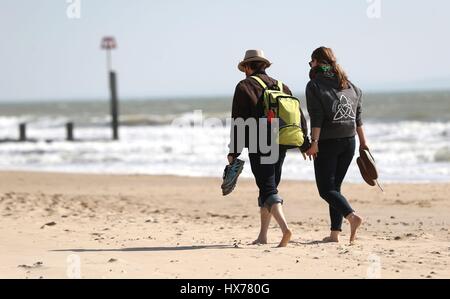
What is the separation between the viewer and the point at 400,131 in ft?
96.0

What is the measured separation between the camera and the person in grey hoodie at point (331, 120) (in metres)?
6.43

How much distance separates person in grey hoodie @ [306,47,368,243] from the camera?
21.1ft

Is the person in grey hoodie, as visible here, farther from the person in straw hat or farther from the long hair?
the person in straw hat

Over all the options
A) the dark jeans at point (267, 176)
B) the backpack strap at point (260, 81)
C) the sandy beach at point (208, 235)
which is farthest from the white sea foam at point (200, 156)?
the backpack strap at point (260, 81)

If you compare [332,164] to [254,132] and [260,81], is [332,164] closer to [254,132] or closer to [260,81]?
[254,132]

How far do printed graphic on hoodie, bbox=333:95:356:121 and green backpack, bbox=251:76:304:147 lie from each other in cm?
A: 30

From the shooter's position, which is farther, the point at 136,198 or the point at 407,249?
the point at 136,198

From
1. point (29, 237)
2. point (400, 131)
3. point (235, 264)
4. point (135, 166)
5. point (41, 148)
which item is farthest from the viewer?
point (400, 131)

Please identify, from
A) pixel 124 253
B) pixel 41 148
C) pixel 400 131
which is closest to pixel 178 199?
pixel 124 253

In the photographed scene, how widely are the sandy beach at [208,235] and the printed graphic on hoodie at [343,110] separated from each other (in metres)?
1.05

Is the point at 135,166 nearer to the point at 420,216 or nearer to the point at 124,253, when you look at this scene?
the point at 420,216

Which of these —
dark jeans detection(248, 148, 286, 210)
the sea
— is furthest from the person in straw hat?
the sea
